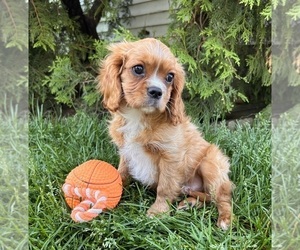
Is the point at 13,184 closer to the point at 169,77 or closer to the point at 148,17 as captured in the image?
the point at 169,77

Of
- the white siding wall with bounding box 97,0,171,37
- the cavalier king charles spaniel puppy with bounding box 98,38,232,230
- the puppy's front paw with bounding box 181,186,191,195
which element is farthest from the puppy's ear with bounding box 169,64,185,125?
the white siding wall with bounding box 97,0,171,37

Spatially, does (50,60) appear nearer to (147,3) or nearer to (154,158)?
(147,3)

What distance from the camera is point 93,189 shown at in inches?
95.4

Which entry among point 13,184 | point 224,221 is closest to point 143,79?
point 224,221

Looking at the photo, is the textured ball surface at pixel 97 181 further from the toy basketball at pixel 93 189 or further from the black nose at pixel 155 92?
the black nose at pixel 155 92

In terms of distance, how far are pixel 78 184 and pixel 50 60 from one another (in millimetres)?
2849

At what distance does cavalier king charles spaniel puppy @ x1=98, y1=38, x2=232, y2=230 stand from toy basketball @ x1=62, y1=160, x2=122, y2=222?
0.69 feet

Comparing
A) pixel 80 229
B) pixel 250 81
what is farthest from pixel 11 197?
pixel 250 81

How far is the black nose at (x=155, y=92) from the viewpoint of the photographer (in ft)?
7.52

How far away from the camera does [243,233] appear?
2.26 meters

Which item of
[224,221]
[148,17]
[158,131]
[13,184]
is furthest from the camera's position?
[148,17]

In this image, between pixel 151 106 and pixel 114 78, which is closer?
pixel 151 106

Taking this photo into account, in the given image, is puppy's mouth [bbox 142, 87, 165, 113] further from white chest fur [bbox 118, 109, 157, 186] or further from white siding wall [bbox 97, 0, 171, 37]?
white siding wall [bbox 97, 0, 171, 37]

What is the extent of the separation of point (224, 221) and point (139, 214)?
481 millimetres
